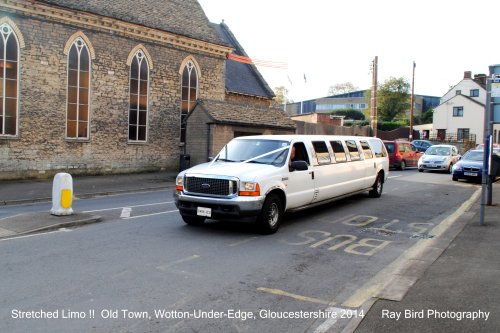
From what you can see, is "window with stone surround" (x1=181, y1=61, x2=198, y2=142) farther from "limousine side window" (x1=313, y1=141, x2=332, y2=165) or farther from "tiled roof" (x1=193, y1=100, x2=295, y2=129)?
"limousine side window" (x1=313, y1=141, x2=332, y2=165)

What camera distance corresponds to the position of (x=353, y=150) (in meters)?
12.7

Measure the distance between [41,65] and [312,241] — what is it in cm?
1513

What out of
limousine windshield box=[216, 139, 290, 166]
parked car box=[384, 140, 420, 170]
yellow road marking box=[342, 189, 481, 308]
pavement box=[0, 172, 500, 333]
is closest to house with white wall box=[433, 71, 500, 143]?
parked car box=[384, 140, 420, 170]

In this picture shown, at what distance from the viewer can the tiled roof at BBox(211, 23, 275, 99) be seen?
30517 millimetres

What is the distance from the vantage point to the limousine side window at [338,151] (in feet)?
37.6

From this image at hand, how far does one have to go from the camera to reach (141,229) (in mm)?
9062

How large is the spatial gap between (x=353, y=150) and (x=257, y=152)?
4070 millimetres

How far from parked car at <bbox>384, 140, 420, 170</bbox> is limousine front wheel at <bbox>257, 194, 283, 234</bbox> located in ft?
64.1

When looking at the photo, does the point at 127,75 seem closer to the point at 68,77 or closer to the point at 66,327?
the point at 68,77

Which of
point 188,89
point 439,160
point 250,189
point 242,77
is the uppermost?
point 242,77

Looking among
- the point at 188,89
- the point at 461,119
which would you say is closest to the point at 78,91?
the point at 188,89

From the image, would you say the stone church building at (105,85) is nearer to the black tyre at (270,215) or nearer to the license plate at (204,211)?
the license plate at (204,211)

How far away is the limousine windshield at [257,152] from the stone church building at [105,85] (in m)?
11.3

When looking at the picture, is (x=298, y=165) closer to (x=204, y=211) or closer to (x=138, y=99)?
(x=204, y=211)
